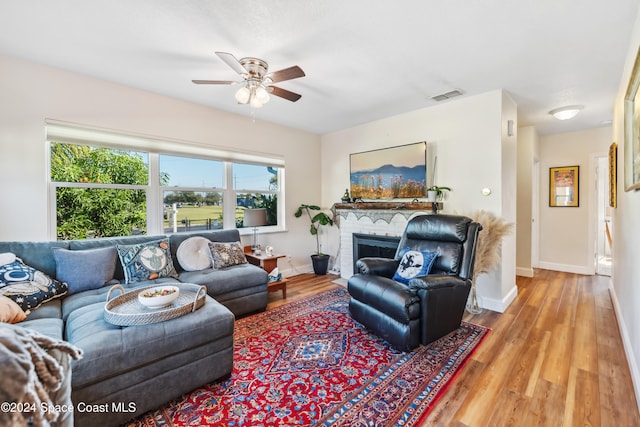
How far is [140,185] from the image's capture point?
3.23 m

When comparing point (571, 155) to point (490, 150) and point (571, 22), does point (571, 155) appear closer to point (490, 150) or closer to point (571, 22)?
point (490, 150)

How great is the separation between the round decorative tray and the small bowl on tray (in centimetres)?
4

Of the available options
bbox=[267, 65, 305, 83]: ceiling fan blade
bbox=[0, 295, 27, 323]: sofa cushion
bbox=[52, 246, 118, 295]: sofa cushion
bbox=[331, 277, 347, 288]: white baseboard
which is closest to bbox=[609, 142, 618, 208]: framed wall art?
bbox=[331, 277, 347, 288]: white baseboard

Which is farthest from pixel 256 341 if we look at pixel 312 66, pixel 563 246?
pixel 563 246

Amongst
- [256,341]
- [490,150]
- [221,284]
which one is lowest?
[256,341]

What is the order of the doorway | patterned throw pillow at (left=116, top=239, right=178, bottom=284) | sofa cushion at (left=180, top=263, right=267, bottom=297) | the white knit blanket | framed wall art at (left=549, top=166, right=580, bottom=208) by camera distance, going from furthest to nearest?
the doorway, framed wall art at (left=549, top=166, right=580, bottom=208), sofa cushion at (left=180, top=263, right=267, bottom=297), patterned throw pillow at (left=116, top=239, right=178, bottom=284), the white knit blanket

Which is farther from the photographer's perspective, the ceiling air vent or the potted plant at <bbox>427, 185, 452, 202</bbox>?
the potted plant at <bbox>427, 185, 452, 202</bbox>

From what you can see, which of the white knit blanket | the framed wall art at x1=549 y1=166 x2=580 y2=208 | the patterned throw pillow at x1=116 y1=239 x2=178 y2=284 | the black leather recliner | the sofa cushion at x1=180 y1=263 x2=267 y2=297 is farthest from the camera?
the framed wall art at x1=549 y1=166 x2=580 y2=208

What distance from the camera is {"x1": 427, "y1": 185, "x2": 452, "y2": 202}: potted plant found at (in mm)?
3443

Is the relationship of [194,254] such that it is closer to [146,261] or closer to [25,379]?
[146,261]

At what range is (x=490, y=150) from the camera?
10.2 ft

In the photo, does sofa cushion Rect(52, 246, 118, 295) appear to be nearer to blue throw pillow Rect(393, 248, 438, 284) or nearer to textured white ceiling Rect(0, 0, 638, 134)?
textured white ceiling Rect(0, 0, 638, 134)

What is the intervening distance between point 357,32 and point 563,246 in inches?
206

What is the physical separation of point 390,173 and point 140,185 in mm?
3270
